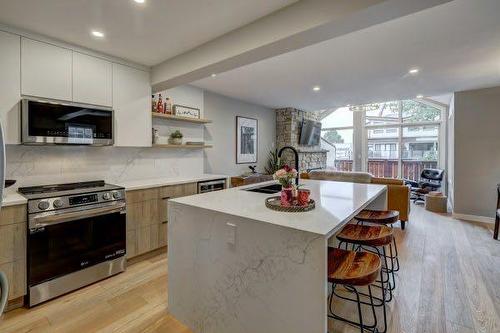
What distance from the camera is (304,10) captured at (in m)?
1.90

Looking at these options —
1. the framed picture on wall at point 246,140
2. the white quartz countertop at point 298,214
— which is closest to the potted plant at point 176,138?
the white quartz countertop at point 298,214

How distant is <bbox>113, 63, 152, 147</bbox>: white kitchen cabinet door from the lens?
3.04 m

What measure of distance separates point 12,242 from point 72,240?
16.6 inches

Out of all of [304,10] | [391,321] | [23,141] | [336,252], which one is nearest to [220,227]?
[336,252]

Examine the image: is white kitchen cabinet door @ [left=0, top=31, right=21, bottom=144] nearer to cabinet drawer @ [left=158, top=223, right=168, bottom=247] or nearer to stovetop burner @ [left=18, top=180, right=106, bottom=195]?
stovetop burner @ [left=18, top=180, right=106, bottom=195]

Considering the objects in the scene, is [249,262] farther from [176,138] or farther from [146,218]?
[176,138]

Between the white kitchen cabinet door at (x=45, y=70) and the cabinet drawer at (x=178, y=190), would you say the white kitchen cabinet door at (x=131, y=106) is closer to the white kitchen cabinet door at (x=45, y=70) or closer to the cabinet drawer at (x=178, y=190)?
the white kitchen cabinet door at (x=45, y=70)

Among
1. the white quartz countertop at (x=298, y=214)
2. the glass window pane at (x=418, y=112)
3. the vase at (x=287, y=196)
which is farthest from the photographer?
the glass window pane at (x=418, y=112)

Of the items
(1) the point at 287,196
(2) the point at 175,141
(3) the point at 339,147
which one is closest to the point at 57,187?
(2) the point at 175,141

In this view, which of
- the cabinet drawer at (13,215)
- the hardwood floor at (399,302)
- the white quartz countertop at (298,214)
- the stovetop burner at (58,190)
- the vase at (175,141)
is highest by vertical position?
the vase at (175,141)

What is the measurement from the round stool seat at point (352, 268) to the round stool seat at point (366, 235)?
0.22 meters

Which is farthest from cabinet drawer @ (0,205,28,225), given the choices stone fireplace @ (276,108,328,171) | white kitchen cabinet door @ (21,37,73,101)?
stone fireplace @ (276,108,328,171)

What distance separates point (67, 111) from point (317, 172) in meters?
4.02

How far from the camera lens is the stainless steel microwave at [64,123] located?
2.35 metres
